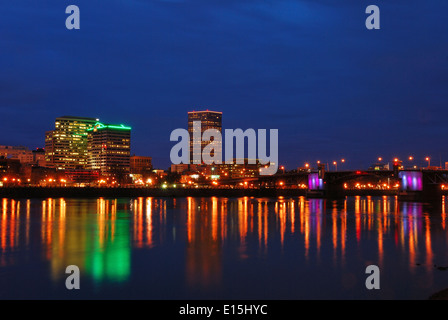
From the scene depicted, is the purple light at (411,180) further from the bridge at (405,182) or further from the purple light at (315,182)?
the purple light at (315,182)

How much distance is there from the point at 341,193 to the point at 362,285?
437 feet

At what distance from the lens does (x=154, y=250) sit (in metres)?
32.2

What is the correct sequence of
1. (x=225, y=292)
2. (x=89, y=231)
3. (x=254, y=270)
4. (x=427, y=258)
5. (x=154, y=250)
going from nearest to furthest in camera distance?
(x=225, y=292) < (x=254, y=270) < (x=427, y=258) < (x=154, y=250) < (x=89, y=231)

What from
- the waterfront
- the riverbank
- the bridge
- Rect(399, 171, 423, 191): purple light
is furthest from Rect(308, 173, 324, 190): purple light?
the waterfront

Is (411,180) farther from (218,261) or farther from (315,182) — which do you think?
(218,261)

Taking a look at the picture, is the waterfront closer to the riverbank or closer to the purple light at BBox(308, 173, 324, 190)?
the riverbank

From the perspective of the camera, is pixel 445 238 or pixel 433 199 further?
pixel 433 199

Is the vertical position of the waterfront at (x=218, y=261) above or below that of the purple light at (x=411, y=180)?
below

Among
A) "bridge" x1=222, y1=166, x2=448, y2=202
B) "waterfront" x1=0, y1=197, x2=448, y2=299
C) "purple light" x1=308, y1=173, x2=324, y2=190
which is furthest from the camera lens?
"purple light" x1=308, y1=173, x2=324, y2=190

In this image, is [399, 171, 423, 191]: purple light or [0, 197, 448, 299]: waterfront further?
[399, 171, 423, 191]: purple light

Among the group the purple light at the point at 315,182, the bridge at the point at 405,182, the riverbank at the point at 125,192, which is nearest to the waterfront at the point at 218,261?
the bridge at the point at 405,182

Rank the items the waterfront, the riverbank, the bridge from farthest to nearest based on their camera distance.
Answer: the riverbank, the bridge, the waterfront

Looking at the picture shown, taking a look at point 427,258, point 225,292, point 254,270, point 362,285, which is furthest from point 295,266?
point 427,258
